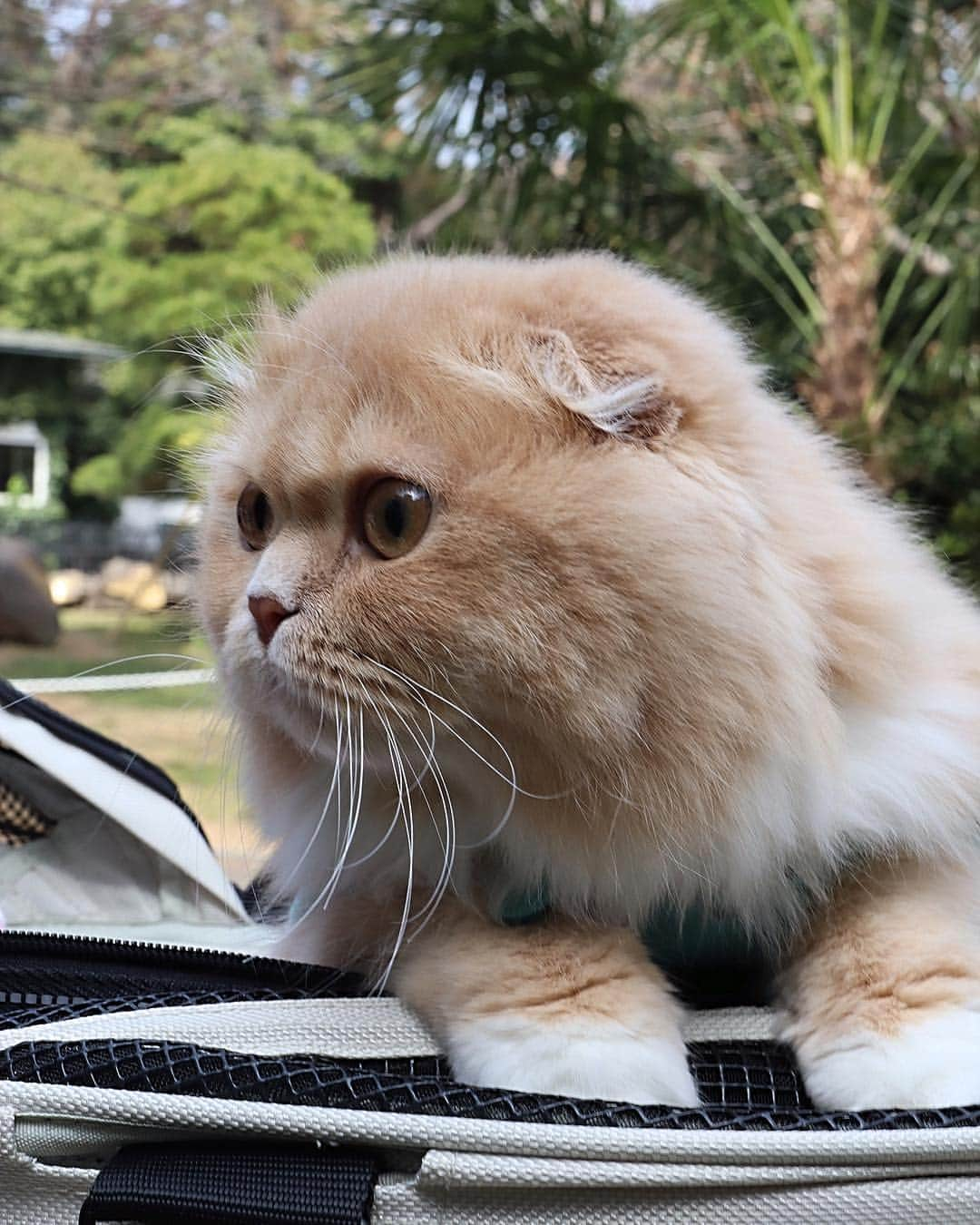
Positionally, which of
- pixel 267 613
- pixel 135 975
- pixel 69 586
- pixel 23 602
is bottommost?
pixel 69 586

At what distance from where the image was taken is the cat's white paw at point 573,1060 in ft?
2.24

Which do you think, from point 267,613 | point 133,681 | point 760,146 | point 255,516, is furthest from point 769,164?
point 267,613

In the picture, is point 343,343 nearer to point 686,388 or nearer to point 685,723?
point 686,388

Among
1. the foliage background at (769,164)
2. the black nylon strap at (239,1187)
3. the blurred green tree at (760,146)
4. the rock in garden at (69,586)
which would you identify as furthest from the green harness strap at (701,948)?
the rock in garden at (69,586)

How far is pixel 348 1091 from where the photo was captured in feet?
2.01

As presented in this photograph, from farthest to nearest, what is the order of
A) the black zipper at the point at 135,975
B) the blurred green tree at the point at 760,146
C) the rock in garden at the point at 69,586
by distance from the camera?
the rock in garden at the point at 69,586, the blurred green tree at the point at 760,146, the black zipper at the point at 135,975

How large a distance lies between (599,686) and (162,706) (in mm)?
1677

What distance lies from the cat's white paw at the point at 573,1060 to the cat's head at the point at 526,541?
0.15 metres

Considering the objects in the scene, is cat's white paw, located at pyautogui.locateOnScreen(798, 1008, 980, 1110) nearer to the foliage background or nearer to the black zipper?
the black zipper

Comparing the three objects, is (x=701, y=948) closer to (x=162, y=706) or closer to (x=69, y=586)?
(x=162, y=706)

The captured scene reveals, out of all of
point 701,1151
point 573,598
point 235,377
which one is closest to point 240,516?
point 235,377

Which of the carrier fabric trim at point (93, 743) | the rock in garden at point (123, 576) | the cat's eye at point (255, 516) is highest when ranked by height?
the cat's eye at point (255, 516)

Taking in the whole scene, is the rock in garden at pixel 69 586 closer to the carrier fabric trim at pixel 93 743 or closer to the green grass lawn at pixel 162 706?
the green grass lawn at pixel 162 706

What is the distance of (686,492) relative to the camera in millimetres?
737
